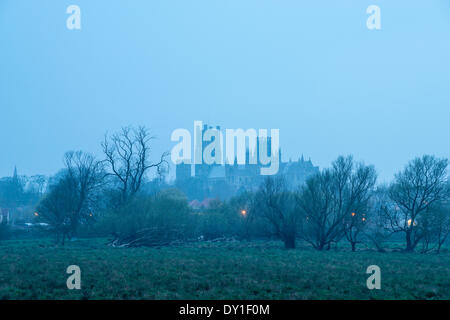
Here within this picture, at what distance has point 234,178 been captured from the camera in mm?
136125

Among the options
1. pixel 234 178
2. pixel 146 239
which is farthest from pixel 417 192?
pixel 234 178

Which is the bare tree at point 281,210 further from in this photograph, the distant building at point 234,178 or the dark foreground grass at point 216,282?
the distant building at point 234,178

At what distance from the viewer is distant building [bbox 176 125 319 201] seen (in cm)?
12762

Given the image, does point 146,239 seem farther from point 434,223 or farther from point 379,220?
point 434,223

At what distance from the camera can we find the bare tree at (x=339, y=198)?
3222 cm

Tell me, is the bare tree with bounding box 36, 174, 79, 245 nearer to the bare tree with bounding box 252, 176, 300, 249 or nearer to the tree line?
the tree line

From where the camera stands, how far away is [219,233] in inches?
1647

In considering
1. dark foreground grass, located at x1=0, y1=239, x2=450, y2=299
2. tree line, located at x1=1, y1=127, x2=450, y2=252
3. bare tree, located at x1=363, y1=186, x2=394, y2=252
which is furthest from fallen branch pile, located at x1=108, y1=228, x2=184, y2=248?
bare tree, located at x1=363, y1=186, x2=394, y2=252

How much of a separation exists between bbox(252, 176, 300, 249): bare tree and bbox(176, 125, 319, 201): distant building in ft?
291

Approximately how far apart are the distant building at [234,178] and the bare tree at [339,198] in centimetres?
9118

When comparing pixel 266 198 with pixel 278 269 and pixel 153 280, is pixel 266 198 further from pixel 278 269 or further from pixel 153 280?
pixel 153 280
